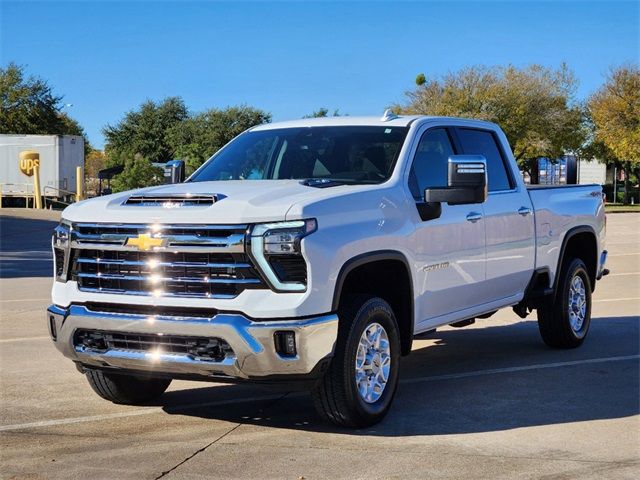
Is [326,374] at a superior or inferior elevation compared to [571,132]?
inferior

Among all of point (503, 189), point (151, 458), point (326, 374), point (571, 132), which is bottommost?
point (151, 458)

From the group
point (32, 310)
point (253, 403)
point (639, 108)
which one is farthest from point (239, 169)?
point (639, 108)

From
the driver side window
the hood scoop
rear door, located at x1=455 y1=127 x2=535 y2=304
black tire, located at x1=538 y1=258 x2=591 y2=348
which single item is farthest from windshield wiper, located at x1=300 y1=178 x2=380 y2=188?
black tire, located at x1=538 y1=258 x2=591 y2=348

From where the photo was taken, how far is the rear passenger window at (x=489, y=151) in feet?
25.6

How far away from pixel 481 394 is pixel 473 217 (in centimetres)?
131

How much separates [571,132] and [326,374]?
57.9m

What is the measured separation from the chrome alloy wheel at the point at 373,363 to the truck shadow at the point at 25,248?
11.9 meters

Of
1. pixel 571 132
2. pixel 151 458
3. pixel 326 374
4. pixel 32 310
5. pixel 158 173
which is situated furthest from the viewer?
pixel 571 132

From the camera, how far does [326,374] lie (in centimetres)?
573

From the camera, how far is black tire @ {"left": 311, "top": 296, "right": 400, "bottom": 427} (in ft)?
18.7

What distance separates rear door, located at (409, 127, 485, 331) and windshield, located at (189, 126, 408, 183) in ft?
0.79

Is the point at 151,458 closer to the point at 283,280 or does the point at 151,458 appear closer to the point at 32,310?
the point at 283,280

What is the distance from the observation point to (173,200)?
5816mm

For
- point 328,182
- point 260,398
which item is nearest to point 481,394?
point 260,398
